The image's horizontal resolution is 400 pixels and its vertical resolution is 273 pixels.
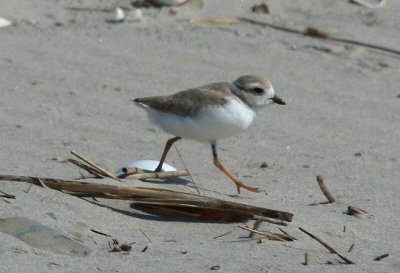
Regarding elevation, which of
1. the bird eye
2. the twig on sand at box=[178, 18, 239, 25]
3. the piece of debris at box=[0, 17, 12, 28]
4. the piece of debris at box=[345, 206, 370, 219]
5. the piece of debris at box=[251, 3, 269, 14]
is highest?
the bird eye

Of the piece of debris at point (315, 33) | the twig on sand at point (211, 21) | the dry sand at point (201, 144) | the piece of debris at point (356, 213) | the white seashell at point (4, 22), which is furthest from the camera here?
the twig on sand at point (211, 21)

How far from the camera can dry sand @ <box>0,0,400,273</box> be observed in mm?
4094

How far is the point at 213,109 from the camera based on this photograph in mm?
4914

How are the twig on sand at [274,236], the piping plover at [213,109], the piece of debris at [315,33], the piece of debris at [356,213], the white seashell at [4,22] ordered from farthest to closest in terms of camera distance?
the piece of debris at [315,33], the white seashell at [4,22], the piping plover at [213,109], the piece of debris at [356,213], the twig on sand at [274,236]

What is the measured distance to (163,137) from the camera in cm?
599

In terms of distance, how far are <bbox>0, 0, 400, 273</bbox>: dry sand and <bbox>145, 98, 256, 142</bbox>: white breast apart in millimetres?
264

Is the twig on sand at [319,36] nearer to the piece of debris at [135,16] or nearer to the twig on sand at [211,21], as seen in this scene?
the twig on sand at [211,21]

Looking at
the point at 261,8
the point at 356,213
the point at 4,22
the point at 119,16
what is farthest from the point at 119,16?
the point at 356,213

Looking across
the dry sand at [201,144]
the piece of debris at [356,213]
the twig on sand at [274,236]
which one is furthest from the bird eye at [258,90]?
the twig on sand at [274,236]

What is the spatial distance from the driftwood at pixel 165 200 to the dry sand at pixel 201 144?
2.0 inches

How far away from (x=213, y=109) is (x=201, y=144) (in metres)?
1.10

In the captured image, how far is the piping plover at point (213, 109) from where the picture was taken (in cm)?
492

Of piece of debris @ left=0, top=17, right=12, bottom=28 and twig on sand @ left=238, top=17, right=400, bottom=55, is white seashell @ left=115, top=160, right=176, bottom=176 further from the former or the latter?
twig on sand @ left=238, top=17, right=400, bottom=55

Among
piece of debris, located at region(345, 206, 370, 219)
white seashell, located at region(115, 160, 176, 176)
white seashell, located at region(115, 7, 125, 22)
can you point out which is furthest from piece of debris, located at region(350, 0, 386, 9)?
piece of debris, located at region(345, 206, 370, 219)
